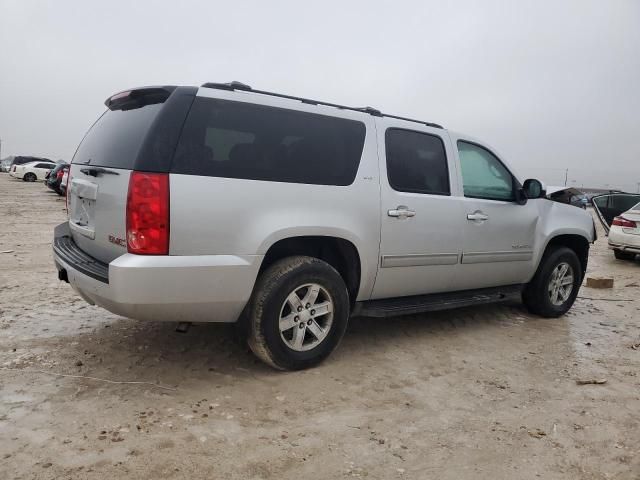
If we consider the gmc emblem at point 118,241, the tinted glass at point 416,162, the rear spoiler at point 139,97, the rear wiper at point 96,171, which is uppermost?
the rear spoiler at point 139,97

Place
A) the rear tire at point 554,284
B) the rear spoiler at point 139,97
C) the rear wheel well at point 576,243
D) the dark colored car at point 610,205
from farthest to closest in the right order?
1. the dark colored car at point 610,205
2. the rear wheel well at point 576,243
3. the rear tire at point 554,284
4. the rear spoiler at point 139,97

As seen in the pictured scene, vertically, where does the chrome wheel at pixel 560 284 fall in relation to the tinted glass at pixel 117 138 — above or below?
below

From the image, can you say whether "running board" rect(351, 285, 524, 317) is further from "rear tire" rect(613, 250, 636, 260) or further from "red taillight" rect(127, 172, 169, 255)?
"rear tire" rect(613, 250, 636, 260)

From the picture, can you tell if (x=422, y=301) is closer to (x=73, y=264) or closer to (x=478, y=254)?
(x=478, y=254)

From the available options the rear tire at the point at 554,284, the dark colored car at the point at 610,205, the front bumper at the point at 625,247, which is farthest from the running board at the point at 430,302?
the dark colored car at the point at 610,205

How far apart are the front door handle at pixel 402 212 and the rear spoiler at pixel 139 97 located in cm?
179

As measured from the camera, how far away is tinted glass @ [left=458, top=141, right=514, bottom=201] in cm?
477

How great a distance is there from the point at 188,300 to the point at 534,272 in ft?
12.5

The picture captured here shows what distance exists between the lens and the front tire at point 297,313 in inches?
134

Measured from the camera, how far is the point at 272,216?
3.37 metres

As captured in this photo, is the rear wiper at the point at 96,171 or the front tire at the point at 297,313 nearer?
the rear wiper at the point at 96,171

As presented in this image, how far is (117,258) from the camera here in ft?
10.2

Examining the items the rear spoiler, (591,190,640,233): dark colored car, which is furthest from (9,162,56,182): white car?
the rear spoiler

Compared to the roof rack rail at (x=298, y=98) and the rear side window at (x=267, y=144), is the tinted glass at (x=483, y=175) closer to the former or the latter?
the roof rack rail at (x=298, y=98)
